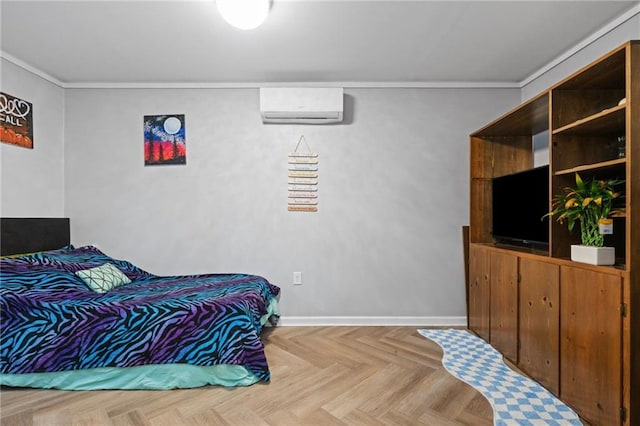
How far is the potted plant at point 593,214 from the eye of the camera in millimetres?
1730

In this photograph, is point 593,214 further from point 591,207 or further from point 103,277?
point 103,277

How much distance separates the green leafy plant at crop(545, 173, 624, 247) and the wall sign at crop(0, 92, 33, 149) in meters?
4.08

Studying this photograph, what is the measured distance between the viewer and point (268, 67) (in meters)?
3.02

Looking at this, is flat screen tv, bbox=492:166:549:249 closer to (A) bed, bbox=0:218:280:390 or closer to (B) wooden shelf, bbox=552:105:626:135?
(B) wooden shelf, bbox=552:105:626:135

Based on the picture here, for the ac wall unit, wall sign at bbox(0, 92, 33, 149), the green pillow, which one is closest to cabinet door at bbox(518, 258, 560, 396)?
the ac wall unit

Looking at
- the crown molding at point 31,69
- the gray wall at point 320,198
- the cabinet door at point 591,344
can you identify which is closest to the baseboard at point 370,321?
the gray wall at point 320,198

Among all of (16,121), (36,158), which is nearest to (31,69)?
(16,121)

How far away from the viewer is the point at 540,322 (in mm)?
2131

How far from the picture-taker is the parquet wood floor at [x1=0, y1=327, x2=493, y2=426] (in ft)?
5.86

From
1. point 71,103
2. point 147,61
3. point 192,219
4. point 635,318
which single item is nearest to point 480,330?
point 635,318

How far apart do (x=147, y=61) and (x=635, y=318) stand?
3663 mm

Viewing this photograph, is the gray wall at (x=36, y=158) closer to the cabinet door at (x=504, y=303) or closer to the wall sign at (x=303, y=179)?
the wall sign at (x=303, y=179)

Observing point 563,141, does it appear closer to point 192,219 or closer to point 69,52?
point 192,219

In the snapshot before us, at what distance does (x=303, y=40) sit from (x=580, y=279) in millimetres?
2367
